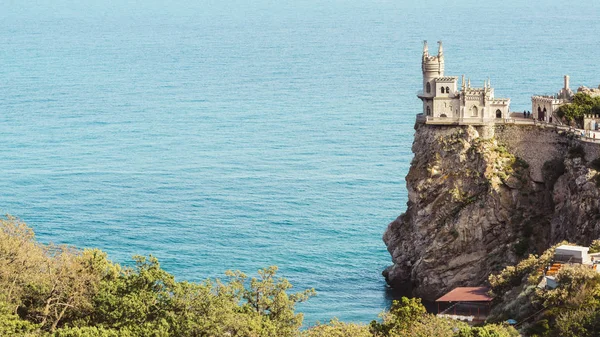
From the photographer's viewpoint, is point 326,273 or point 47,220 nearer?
point 326,273

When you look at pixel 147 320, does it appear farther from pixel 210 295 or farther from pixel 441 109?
pixel 441 109

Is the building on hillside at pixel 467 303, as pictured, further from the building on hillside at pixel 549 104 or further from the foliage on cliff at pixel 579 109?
the building on hillside at pixel 549 104

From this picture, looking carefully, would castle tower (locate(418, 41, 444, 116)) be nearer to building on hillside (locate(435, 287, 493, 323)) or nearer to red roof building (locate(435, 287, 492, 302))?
building on hillside (locate(435, 287, 493, 323))

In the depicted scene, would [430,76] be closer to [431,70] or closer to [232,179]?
[431,70]

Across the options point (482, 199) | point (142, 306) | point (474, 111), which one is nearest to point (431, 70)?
point (474, 111)

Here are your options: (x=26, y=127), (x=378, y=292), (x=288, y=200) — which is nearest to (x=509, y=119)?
(x=378, y=292)

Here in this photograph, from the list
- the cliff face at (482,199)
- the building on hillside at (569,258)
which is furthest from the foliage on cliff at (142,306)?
the cliff face at (482,199)

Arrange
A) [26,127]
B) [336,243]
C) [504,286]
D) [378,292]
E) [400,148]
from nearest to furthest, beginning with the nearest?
[504,286], [378,292], [336,243], [400,148], [26,127]
